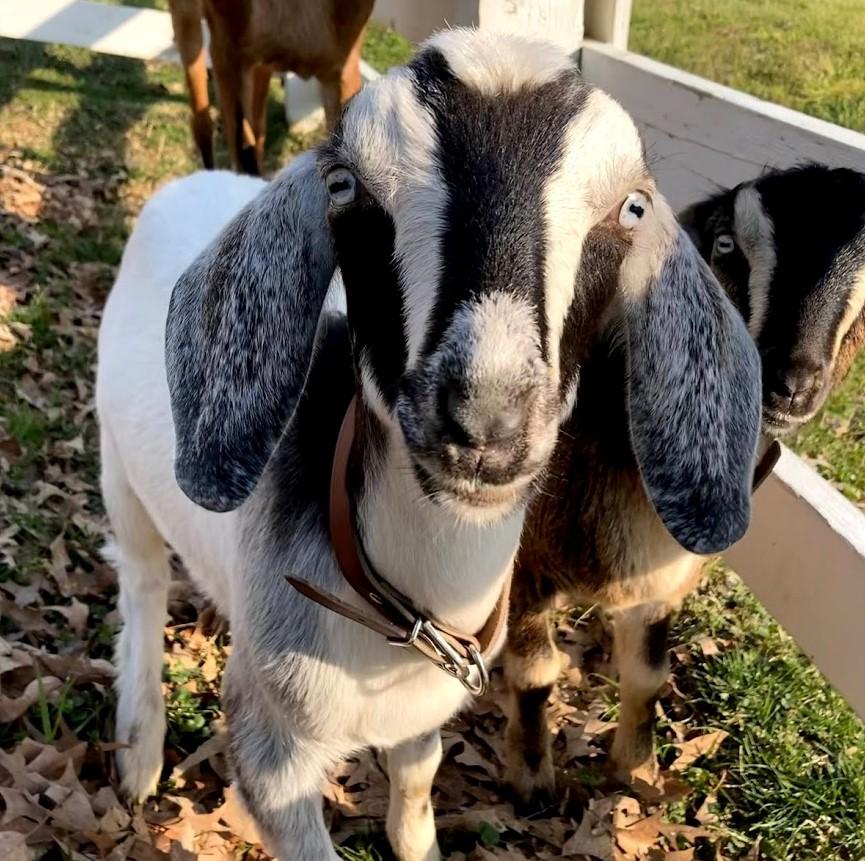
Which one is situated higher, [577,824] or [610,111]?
[610,111]

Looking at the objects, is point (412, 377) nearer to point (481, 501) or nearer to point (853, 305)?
point (481, 501)

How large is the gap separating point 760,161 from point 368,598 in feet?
6.17

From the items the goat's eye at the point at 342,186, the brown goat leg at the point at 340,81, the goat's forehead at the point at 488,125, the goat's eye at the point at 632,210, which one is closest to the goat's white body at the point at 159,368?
the goat's eye at the point at 342,186

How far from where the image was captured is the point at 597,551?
2518 mm

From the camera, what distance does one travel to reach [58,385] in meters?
4.35

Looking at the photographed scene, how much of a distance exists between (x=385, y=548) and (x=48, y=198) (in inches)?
194

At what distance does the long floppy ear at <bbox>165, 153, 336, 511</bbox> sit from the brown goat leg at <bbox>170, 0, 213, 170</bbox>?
4.45 meters

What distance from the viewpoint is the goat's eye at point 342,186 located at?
1615 mm

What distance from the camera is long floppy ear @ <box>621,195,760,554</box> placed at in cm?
183

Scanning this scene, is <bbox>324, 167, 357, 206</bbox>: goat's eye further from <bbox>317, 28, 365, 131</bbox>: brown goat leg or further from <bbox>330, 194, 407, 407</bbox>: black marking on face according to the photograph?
<bbox>317, 28, 365, 131</bbox>: brown goat leg

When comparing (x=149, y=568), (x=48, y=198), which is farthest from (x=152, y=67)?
(x=149, y=568)

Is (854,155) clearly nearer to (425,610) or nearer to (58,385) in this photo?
(425,610)

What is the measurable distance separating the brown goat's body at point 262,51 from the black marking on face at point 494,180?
3612 millimetres

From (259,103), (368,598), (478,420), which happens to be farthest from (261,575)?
(259,103)
